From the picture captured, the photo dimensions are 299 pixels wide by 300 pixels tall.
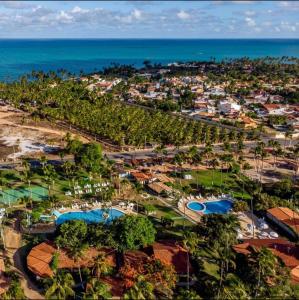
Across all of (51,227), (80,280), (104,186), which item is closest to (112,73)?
(104,186)

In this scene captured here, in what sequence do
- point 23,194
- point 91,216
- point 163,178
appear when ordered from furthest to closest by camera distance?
point 163,178, point 23,194, point 91,216

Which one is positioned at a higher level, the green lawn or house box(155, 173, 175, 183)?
house box(155, 173, 175, 183)

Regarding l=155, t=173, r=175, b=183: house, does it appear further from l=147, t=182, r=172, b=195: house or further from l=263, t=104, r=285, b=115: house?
l=263, t=104, r=285, b=115: house

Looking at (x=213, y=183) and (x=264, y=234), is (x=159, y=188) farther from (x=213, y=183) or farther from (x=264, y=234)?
(x=264, y=234)

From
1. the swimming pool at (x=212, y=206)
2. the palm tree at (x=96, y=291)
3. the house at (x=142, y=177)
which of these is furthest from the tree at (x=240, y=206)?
the palm tree at (x=96, y=291)

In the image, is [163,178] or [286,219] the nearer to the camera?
[286,219]

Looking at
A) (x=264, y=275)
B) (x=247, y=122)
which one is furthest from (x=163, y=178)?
(x=247, y=122)

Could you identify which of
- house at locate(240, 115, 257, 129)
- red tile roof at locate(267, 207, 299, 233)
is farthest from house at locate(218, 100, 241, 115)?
red tile roof at locate(267, 207, 299, 233)
